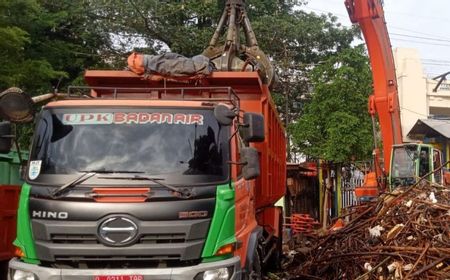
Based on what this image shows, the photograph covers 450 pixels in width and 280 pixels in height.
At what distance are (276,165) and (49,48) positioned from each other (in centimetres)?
1104

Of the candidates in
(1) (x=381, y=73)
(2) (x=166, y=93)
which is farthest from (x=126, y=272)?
(1) (x=381, y=73)

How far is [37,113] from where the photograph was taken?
5.72 metres

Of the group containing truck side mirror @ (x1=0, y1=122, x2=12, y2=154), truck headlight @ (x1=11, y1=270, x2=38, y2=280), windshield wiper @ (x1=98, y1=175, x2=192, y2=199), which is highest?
truck side mirror @ (x1=0, y1=122, x2=12, y2=154)

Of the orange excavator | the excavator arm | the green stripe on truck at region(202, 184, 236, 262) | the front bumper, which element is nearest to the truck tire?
the front bumper

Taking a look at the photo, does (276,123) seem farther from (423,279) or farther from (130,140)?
(130,140)

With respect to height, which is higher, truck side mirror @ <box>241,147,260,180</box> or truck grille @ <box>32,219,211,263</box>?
truck side mirror @ <box>241,147,260,180</box>

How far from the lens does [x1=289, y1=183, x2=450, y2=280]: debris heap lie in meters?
7.71

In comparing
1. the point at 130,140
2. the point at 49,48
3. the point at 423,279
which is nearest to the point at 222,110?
the point at 130,140

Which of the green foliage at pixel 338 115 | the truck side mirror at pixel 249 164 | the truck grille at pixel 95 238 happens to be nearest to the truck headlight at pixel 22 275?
the truck grille at pixel 95 238

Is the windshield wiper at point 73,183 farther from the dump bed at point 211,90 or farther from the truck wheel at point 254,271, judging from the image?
the truck wheel at point 254,271

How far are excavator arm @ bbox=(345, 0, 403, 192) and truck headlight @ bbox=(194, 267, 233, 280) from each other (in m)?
10.4

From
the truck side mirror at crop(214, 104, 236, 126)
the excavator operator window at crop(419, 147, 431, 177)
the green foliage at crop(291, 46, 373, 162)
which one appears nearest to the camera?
the truck side mirror at crop(214, 104, 236, 126)

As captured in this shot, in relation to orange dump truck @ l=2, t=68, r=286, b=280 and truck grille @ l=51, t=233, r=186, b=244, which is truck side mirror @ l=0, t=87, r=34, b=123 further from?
truck grille @ l=51, t=233, r=186, b=244

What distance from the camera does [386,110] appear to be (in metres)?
14.4
